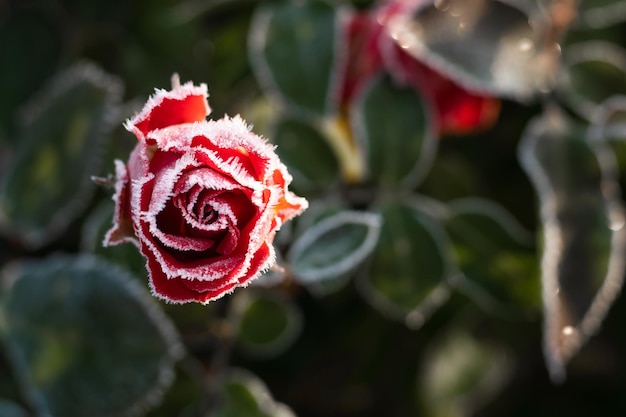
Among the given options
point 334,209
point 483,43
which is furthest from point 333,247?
point 483,43

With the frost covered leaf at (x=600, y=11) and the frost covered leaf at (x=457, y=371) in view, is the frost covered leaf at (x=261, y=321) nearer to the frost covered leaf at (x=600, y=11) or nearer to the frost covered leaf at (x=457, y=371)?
the frost covered leaf at (x=457, y=371)

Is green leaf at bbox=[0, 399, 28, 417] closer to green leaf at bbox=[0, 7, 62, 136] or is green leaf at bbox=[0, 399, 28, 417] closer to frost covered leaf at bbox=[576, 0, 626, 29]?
green leaf at bbox=[0, 7, 62, 136]

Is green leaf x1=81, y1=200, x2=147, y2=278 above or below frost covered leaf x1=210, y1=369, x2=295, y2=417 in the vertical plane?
above

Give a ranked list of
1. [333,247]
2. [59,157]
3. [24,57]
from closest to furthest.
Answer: [333,247], [59,157], [24,57]

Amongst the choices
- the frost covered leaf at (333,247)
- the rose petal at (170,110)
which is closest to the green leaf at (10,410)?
the frost covered leaf at (333,247)

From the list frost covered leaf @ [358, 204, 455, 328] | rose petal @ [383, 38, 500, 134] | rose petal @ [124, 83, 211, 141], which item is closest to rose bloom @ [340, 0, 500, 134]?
rose petal @ [383, 38, 500, 134]

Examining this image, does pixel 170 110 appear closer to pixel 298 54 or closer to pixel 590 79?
pixel 298 54

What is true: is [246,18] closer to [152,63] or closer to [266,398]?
[152,63]
